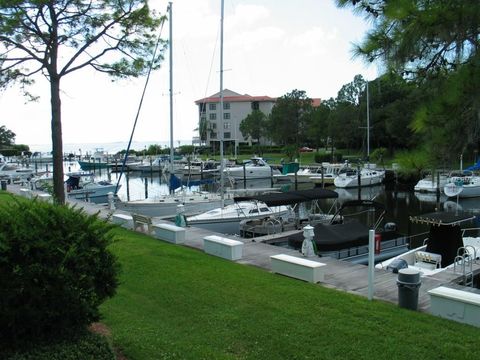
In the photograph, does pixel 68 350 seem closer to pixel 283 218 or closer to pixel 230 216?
pixel 230 216

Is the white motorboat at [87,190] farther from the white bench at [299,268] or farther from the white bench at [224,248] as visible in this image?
the white bench at [299,268]

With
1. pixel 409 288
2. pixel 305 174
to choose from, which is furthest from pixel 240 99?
pixel 409 288

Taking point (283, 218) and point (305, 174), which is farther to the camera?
point (305, 174)

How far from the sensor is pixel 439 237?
51.0 feet

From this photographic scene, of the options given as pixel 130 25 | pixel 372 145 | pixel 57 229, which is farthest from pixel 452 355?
pixel 372 145

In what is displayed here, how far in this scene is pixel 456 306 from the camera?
8.34 metres

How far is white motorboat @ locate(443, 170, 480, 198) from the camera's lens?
42.7 m

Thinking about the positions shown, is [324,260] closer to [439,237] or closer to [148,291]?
[439,237]

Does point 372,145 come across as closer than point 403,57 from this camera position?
No

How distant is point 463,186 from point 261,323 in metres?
40.8

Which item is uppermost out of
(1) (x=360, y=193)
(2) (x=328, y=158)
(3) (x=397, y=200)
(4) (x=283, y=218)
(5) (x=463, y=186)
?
(2) (x=328, y=158)

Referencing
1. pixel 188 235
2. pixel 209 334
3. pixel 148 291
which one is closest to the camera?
pixel 209 334

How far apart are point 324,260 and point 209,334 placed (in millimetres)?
7061

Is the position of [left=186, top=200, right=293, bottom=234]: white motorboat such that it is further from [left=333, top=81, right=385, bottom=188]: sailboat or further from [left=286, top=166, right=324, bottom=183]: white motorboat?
[left=286, top=166, right=324, bottom=183]: white motorboat
